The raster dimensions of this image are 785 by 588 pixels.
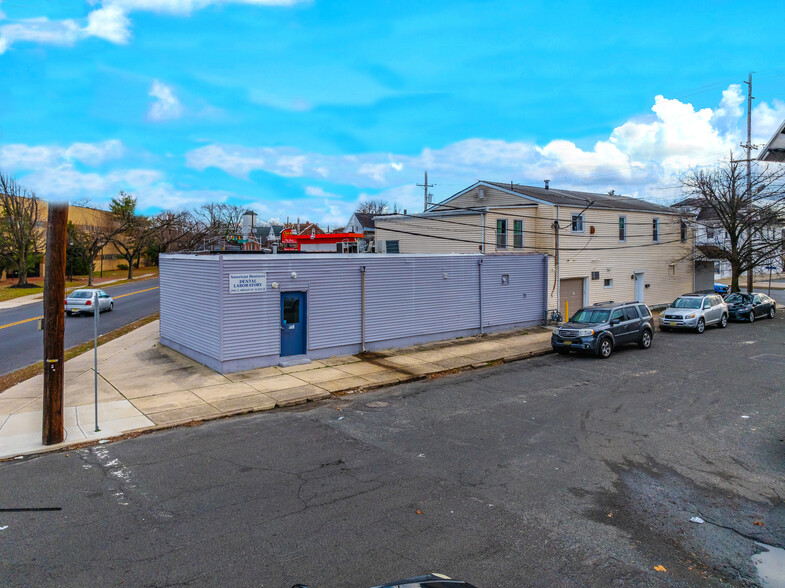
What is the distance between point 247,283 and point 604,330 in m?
12.5

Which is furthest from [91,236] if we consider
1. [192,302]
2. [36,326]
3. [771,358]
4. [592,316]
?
[771,358]

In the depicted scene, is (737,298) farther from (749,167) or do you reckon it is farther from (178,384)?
(178,384)

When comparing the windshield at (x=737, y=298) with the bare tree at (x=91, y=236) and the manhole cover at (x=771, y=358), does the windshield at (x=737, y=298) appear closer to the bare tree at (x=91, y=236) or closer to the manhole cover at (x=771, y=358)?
the manhole cover at (x=771, y=358)

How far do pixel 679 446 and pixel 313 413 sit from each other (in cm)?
737

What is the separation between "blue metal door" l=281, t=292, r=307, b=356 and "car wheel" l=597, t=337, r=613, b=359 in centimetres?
1044

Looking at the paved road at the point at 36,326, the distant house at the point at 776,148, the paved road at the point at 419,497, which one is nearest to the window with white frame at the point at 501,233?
the paved road at the point at 419,497

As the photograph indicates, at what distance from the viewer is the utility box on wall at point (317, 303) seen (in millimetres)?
15078

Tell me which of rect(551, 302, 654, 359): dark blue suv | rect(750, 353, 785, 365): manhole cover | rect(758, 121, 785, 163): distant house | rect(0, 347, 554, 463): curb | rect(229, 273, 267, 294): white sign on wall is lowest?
rect(0, 347, 554, 463): curb

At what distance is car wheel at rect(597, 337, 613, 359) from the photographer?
18078 millimetres

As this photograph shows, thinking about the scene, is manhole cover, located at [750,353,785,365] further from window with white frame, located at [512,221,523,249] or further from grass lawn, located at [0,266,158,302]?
grass lawn, located at [0,266,158,302]

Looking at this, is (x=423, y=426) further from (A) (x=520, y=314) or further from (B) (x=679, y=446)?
(A) (x=520, y=314)

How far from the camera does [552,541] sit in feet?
19.3

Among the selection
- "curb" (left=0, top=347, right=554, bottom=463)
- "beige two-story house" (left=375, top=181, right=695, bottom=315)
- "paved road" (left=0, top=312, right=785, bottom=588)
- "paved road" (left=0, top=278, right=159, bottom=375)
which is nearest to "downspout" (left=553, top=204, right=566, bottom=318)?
"beige two-story house" (left=375, top=181, right=695, bottom=315)

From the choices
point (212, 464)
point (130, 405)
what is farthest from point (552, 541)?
point (130, 405)
